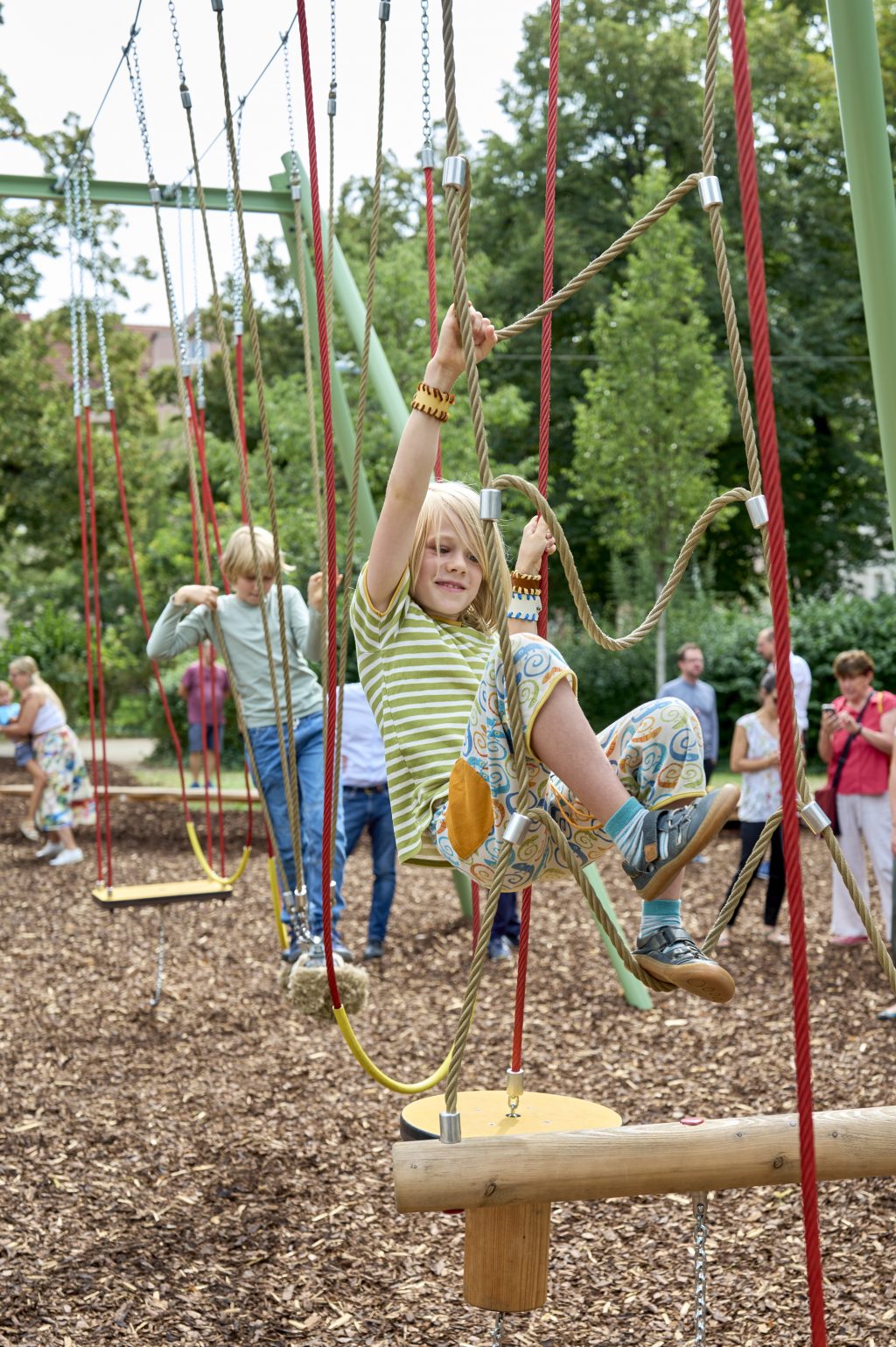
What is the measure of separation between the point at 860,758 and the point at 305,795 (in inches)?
130

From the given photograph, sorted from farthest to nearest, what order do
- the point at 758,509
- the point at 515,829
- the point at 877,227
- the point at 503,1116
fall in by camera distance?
the point at 877,227, the point at 503,1116, the point at 758,509, the point at 515,829

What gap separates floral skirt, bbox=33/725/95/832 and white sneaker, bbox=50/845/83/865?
7.9 inches

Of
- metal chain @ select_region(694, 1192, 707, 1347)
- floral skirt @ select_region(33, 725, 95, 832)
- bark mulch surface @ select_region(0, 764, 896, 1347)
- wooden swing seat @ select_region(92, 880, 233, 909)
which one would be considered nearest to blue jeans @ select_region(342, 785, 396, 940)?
bark mulch surface @ select_region(0, 764, 896, 1347)

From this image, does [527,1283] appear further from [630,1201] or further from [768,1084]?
[768,1084]

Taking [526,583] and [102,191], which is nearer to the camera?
[526,583]

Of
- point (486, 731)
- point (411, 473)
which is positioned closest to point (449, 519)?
point (411, 473)

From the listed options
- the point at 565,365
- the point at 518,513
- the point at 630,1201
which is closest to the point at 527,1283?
the point at 630,1201

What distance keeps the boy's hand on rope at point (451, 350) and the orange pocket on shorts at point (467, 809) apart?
69 cm

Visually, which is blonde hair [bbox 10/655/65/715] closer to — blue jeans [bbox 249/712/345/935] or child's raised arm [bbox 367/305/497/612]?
blue jeans [bbox 249/712/345/935]

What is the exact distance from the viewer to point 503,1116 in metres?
2.61

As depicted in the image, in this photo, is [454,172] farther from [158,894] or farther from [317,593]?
[158,894]

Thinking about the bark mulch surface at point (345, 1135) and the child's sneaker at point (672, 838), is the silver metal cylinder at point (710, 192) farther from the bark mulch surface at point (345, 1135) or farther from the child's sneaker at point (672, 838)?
the bark mulch surface at point (345, 1135)

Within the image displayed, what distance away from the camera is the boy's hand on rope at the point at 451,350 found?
7.86 feet

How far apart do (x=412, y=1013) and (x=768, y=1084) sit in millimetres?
1768
